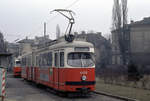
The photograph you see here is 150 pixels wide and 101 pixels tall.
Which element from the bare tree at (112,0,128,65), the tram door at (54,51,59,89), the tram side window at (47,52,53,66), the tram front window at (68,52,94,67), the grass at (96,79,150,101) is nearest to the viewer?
the grass at (96,79,150,101)

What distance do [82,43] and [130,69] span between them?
7830mm

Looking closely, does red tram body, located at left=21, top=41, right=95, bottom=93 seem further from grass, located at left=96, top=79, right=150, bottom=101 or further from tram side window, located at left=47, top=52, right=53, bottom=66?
grass, located at left=96, top=79, right=150, bottom=101

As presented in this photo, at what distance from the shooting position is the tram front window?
16.1 metres

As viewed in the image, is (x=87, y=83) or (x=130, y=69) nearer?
(x=87, y=83)

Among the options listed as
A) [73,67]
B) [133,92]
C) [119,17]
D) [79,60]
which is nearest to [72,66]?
[73,67]

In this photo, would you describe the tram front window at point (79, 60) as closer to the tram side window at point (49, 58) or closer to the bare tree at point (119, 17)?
the tram side window at point (49, 58)

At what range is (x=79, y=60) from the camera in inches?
637

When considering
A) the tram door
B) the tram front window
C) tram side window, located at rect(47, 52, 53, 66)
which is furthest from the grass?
tram side window, located at rect(47, 52, 53, 66)

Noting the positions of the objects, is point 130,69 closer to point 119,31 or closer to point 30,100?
point 30,100

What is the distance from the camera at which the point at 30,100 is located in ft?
50.6

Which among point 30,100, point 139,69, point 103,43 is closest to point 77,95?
point 30,100

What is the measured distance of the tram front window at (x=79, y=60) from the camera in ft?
52.7

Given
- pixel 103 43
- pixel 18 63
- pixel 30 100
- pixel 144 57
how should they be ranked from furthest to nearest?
pixel 103 43 → pixel 18 63 → pixel 144 57 → pixel 30 100

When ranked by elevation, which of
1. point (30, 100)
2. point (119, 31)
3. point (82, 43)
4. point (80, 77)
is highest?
point (119, 31)
